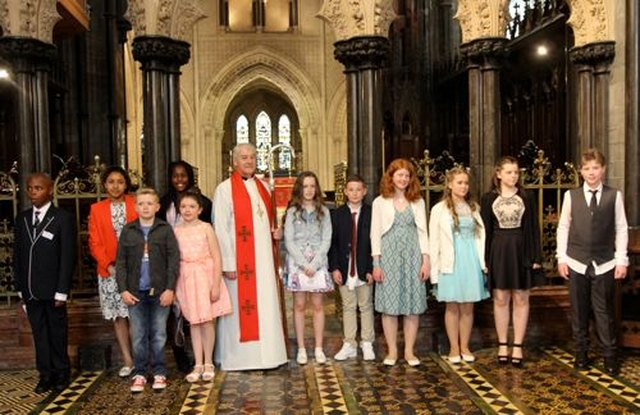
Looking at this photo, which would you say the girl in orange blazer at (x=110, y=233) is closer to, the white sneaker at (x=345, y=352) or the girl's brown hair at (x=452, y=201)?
the white sneaker at (x=345, y=352)

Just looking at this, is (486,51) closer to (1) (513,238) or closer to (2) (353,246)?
(1) (513,238)

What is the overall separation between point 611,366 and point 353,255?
6.76 ft

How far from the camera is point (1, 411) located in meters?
4.28

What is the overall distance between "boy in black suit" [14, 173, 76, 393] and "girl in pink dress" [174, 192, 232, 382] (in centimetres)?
78

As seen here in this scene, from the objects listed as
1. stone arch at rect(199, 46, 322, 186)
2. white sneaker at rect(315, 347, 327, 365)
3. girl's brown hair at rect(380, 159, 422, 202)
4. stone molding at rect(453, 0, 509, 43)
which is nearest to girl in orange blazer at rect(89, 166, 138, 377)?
white sneaker at rect(315, 347, 327, 365)

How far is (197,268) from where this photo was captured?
4703 millimetres

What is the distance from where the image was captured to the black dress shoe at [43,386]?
4.64 metres

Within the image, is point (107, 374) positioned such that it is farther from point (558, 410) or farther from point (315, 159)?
point (315, 159)

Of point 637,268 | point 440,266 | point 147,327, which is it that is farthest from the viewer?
point 637,268

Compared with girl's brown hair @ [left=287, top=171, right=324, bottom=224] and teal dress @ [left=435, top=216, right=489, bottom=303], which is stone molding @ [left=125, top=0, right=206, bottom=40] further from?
teal dress @ [left=435, top=216, right=489, bottom=303]

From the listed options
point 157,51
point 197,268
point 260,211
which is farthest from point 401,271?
point 157,51

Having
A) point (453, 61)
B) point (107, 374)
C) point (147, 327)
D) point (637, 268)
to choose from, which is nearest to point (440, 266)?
point (637, 268)

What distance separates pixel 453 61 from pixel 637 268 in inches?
408

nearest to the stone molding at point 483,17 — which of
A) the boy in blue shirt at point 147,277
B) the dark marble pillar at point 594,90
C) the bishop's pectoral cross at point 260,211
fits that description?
the dark marble pillar at point 594,90
